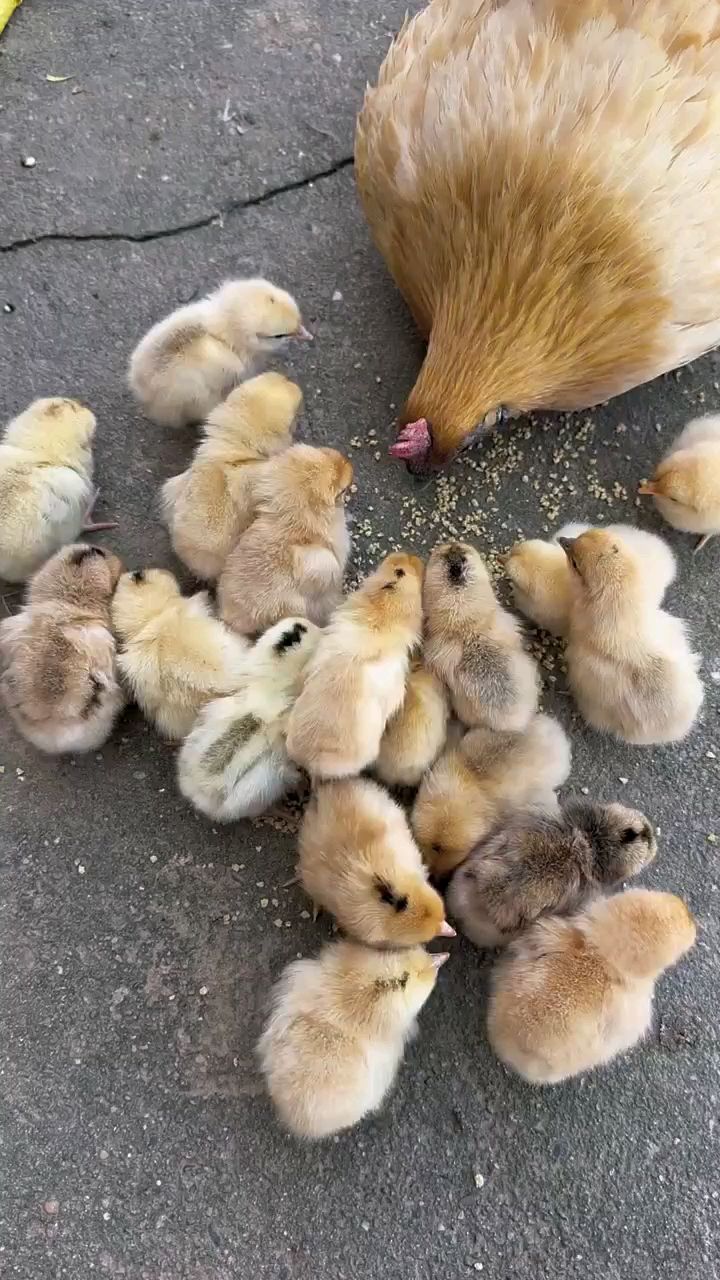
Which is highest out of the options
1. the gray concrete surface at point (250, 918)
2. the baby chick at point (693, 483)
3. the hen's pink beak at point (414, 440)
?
the baby chick at point (693, 483)

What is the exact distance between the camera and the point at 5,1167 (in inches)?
71.4

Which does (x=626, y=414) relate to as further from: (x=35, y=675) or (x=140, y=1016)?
(x=140, y=1016)

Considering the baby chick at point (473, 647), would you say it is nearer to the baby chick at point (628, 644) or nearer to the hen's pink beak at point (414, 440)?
the baby chick at point (628, 644)

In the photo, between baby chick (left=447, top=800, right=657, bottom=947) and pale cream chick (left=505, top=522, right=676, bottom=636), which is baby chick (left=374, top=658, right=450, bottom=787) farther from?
pale cream chick (left=505, top=522, right=676, bottom=636)

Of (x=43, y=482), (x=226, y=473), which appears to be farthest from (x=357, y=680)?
(x=43, y=482)

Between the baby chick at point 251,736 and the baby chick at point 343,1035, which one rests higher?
the baby chick at point 251,736

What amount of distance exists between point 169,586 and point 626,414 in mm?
1332

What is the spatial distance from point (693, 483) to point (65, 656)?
1.51 metres

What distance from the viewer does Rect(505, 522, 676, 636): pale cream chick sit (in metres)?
2.00

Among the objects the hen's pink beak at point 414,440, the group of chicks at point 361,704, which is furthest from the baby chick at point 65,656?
the hen's pink beak at point 414,440

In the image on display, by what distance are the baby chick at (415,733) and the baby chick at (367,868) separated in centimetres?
7

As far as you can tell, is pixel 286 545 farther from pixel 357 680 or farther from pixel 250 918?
pixel 250 918

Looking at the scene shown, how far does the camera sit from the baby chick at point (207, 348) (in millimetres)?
2080

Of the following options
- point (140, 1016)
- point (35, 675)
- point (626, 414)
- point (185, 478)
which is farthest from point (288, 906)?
point (626, 414)
